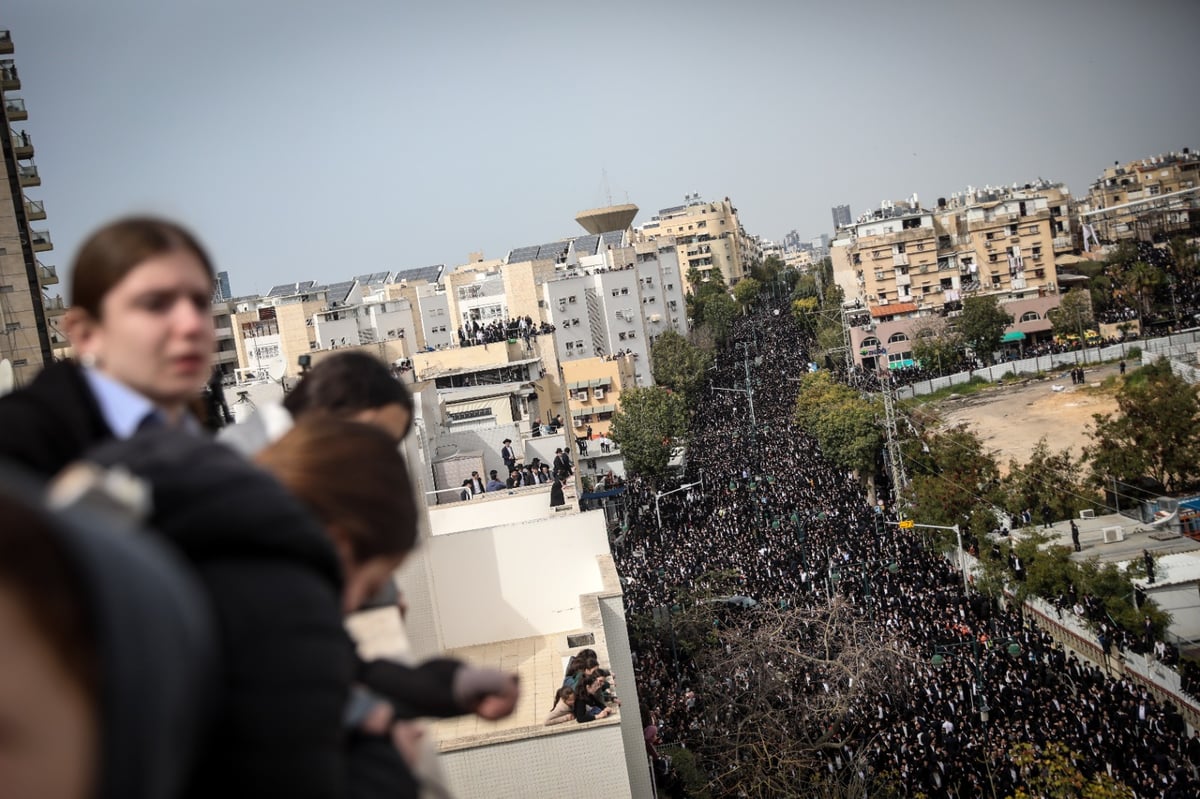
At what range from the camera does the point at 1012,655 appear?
20078 millimetres

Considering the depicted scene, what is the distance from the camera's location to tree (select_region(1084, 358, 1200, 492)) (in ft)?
105

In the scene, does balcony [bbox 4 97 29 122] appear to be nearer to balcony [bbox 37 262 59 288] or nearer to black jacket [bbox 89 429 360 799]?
balcony [bbox 37 262 59 288]

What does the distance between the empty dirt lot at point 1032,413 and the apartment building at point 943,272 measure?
9884mm

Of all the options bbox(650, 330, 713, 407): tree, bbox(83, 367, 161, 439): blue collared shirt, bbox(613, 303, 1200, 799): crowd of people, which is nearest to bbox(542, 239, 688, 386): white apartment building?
bbox(650, 330, 713, 407): tree

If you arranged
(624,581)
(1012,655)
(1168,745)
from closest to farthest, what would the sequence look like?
(1168,745), (1012,655), (624,581)

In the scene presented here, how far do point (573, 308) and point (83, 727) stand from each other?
57.6m

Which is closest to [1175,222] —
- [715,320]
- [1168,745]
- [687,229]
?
[715,320]

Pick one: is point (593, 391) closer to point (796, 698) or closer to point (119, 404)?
point (796, 698)

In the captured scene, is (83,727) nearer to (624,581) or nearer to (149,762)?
(149,762)

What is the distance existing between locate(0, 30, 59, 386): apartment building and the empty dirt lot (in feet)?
104

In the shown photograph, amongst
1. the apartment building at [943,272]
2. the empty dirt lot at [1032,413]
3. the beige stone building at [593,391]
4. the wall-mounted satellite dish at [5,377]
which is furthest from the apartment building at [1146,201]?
the wall-mounted satellite dish at [5,377]

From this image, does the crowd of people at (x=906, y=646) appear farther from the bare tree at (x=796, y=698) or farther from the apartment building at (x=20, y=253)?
the apartment building at (x=20, y=253)

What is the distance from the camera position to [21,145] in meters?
23.3

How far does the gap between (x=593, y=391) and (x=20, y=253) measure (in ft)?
101
